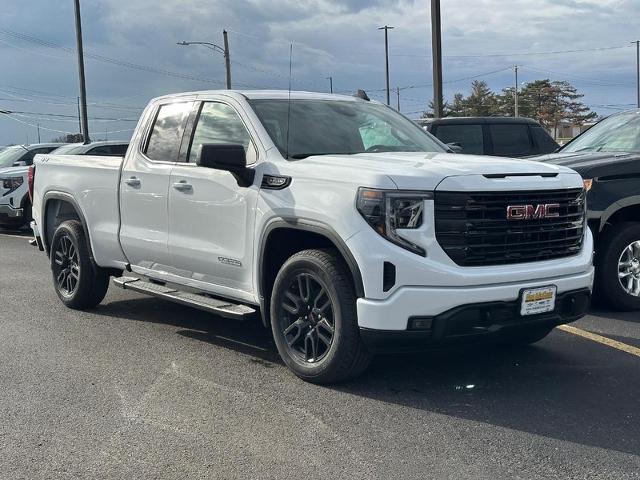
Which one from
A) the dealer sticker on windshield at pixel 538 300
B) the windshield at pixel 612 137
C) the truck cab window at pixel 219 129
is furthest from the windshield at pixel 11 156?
the dealer sticker on windshield at pixel 538 300

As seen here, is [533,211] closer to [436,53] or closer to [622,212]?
[622,212]

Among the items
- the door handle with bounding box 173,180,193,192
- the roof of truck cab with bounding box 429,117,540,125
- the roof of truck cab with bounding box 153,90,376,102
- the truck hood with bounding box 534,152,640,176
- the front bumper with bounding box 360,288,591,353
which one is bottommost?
the front bumper with bounding box 360,288,591,353

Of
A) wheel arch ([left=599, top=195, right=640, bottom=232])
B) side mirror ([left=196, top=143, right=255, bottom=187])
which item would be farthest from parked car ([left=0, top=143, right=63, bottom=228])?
wheel arch ([left=599, top=195, right=640, bottom=232])

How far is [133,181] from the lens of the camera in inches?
248

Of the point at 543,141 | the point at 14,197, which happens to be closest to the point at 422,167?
the point at 543,141

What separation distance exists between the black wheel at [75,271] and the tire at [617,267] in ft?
15.6

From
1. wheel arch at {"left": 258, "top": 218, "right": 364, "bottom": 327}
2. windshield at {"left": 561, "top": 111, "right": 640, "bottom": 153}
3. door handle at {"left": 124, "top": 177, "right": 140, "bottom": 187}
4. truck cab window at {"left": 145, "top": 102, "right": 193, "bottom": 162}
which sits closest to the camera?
wheel arch at {"left": 258, "top": 218, "right": 364, "bottom": 327}

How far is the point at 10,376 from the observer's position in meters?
5.17

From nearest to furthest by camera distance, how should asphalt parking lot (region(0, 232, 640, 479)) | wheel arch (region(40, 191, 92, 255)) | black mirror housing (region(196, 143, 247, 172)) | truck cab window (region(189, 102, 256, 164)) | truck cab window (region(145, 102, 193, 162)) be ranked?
asphalt parking lot (region(0, 232, 640, 479)) → black mirror housing (region(196, 143, 247, 172)) → truck cab window (region(189, 102, 256, 164)) → truck cab window (region(145, 102, 193, 162)) → wheel arch (region(40, 191, 92, 255))

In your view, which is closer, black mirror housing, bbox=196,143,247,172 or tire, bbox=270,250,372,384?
tire, bbox=270,250,372,384

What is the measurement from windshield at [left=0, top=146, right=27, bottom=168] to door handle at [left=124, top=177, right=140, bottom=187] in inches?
431

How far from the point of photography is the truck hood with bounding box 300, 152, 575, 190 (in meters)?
4.30

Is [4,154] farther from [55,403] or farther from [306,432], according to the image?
[306,432]

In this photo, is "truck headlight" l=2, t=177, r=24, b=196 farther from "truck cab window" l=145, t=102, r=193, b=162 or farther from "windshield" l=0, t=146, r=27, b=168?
"truck cab window" l=145, t=102, r=193, b=162
